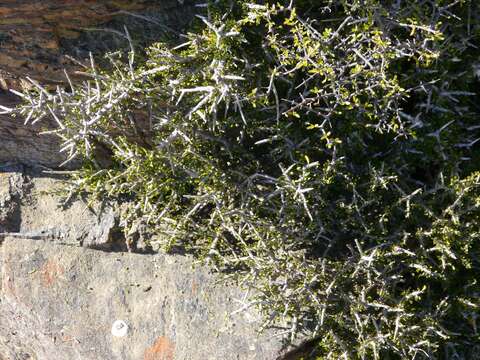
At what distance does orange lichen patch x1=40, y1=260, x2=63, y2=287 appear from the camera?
3.39m

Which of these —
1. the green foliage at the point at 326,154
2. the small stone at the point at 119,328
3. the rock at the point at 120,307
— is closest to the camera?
the green foliage at the point at 326,154

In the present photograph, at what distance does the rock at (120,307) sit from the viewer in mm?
3213

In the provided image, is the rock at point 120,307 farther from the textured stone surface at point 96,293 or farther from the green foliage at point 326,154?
the green foliage at point 326,154

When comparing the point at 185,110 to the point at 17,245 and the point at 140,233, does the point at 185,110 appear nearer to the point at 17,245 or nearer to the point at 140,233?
the point at 140,233

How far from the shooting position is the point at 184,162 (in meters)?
2.88

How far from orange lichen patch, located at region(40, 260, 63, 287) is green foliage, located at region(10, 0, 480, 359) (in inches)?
24.1

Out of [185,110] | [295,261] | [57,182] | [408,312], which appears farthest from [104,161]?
[408,312]

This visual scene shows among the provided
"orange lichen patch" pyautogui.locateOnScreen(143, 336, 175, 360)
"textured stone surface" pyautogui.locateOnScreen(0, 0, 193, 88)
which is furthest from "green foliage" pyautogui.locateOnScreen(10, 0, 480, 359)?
"orange lichen patch" pyautogui.locateOnScreen(143, 336, 175, 360)

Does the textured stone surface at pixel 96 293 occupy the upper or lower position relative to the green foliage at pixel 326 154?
lower

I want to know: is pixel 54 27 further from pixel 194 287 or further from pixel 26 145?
pixel 194 287

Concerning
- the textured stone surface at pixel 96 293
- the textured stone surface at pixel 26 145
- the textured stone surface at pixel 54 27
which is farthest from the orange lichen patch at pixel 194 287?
the textured stone surface at pixel 54 27

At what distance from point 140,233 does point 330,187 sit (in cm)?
102

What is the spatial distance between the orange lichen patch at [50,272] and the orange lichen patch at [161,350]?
632 mm

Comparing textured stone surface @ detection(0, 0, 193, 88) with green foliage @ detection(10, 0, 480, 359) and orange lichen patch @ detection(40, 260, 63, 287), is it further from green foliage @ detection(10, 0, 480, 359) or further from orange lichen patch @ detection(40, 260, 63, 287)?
orange lichen patch @ detection(40, 260, 63, 287)
